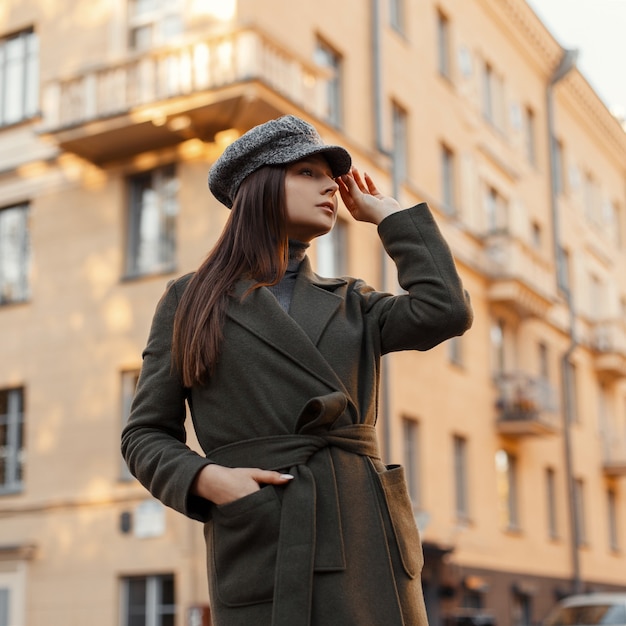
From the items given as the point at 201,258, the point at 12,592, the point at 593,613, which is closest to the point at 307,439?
the point at 201,258

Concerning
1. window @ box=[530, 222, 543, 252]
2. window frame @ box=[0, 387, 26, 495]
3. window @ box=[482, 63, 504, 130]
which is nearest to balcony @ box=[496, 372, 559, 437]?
window @ box=[530, 222, 543, 252]

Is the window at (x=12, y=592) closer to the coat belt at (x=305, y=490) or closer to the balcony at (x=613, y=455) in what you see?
the coat belt at (x=305, y=490)

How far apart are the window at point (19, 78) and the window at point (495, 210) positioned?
10.8 metres

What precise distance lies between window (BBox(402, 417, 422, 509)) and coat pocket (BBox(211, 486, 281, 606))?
63.5 feet

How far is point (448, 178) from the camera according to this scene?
25641mm

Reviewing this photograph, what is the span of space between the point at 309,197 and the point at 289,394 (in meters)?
0.53

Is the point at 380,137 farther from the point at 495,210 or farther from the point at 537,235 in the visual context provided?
the point at 537,235

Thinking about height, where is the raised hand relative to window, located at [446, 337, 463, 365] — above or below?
below

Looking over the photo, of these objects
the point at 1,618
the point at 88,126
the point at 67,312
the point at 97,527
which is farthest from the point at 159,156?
the point at 1,618

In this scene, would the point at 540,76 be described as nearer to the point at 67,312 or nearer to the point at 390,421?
the point at 390,421

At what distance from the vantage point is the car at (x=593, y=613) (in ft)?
58.0

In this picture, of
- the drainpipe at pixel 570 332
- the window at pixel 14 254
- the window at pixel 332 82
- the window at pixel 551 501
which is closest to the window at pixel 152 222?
the window at pixel 14 254

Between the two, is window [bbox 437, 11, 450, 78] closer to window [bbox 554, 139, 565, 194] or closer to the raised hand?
window [bbox 554, 139, 565, 194]

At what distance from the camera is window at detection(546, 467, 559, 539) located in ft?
95.0
